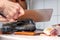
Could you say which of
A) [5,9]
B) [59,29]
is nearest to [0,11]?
[5,9]

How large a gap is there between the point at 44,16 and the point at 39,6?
0.76 m

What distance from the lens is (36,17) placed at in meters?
0.69

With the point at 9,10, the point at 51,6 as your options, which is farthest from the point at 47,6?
the point at 9,10

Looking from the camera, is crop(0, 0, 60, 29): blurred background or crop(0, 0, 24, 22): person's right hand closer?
crop(0, 0, 24, 22): person's right hand

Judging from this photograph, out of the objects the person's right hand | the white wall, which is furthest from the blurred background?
the person's right hand

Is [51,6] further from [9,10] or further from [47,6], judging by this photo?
[9,10]

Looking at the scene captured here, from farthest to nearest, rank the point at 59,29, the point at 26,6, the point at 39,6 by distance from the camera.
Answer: the point at 39,6, the point at 26,6, the point at 59,29

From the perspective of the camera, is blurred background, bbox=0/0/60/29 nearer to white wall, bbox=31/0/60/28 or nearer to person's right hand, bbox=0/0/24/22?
white wall, bbox=31/0/60/28

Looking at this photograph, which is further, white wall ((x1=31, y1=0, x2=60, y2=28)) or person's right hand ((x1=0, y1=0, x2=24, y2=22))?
white wall ((x1=31, y1=0, x2=60, y2=28))

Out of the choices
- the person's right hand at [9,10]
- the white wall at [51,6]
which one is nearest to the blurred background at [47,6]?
the white wall at [51,6]

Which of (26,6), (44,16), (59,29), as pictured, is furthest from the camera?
(26,6)

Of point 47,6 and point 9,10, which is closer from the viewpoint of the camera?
point 9,10

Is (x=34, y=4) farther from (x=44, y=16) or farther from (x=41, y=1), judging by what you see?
(x=44, y=16)

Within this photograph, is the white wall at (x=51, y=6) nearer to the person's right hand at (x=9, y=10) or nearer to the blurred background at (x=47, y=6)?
the blurred background at (x=47, y=6)
